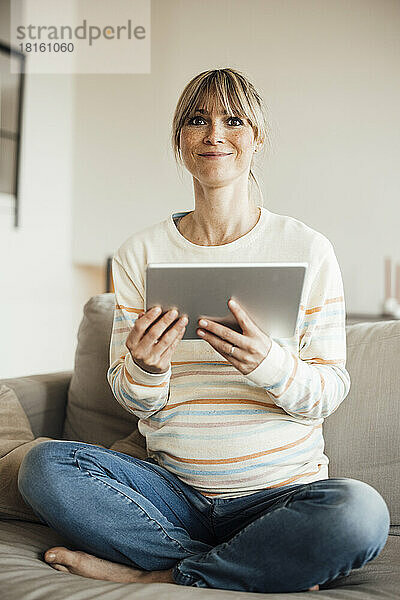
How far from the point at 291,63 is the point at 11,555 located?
9.57 feet

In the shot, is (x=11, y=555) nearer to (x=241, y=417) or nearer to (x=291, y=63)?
(x=241, y=417)

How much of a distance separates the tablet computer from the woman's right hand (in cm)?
2

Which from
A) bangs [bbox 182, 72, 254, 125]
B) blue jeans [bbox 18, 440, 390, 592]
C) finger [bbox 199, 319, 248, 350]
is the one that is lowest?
blue jeans [bbox 18, 440, 390, 592]

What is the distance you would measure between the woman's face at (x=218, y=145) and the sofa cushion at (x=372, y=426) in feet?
1.66

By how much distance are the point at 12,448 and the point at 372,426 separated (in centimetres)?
77

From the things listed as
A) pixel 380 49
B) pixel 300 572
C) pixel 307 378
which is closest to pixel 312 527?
pixel 300 572

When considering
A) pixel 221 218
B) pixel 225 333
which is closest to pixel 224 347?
pixel 225 333

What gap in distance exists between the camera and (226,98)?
4.53ft

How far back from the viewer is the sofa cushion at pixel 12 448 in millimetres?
1423

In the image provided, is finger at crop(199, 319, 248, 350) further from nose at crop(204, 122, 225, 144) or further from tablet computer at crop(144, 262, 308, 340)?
nose at crop(204, 122, 225, 144)

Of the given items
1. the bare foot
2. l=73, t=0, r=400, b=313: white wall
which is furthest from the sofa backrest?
l=73, t=0, r=400, b=313: white wall

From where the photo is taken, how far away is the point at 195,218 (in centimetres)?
147

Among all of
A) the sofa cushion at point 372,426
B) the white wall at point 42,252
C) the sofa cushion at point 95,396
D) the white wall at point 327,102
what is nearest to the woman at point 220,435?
the sofa cushion at point 372,426

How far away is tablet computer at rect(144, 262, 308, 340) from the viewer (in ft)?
3.55
